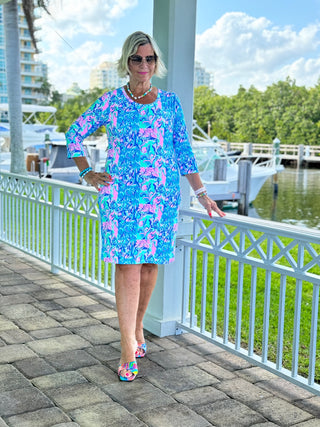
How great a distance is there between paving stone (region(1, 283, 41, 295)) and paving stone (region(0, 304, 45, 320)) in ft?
1.20

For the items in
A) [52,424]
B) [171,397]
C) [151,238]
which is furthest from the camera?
[151,238]

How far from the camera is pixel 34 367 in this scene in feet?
10.1

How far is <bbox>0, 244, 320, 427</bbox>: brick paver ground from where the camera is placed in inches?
99.9

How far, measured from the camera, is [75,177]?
19.3 m

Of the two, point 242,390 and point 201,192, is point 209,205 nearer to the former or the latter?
point 201,192

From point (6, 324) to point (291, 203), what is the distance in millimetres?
19306

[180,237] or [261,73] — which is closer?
[180,237]

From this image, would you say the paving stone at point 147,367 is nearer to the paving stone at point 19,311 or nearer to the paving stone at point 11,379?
the paving stone at point 11,379

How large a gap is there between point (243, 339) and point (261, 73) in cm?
7255

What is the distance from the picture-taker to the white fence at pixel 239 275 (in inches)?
108

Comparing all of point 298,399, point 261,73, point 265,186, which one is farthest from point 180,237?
point 261,73

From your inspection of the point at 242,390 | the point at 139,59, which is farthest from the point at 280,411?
the point at 139,59

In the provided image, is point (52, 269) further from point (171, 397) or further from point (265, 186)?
point (265, 186)

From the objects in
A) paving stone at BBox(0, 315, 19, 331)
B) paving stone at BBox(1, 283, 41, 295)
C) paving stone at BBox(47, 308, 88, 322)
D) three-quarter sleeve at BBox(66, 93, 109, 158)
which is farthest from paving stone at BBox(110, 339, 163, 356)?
paving stone at BBox(1, 283, 41, 295)
